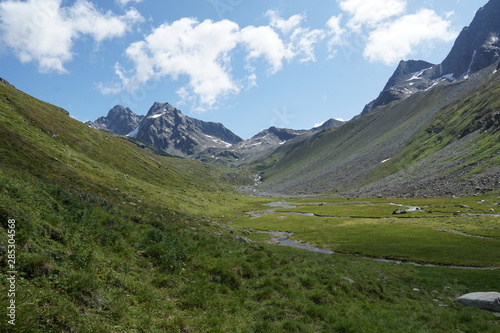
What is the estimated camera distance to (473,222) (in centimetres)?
6612

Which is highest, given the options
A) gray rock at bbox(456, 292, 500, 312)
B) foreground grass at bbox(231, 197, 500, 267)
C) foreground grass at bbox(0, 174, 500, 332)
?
foreground grass at bbox(0, 174, 500, 332)

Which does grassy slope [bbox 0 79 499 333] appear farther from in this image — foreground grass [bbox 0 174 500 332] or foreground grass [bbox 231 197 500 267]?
foreground grass [bbox 231 197 500 267]

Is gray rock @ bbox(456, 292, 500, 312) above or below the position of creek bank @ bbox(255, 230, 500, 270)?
above

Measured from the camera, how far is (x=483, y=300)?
76.2 feet

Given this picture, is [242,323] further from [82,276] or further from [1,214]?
[1,214]

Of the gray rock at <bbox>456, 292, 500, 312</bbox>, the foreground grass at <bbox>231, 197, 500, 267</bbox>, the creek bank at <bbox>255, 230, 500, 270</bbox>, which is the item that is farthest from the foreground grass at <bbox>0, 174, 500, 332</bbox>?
the foreground grass at <bbox>231, 197, 500, 267</bbox>

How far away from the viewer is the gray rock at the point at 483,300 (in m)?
22.4

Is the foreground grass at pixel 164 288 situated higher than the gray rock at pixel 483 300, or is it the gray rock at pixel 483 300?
the foreground grass at pixel 164 288

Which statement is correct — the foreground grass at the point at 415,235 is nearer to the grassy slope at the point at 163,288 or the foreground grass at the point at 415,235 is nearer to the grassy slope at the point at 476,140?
the grassy slope at the point at 163,288

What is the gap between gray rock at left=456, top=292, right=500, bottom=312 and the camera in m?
22.4

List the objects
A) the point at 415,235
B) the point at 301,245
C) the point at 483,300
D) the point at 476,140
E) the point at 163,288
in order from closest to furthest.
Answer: the point at 163,288, the point at 483,300, the point at 415,235, the point at 301,245, the point at 476,140

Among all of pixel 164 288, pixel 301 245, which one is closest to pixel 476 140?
pixel 301 245

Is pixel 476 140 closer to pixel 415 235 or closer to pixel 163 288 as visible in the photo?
pixel 415 235

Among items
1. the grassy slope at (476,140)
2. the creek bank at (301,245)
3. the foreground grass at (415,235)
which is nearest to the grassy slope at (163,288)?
the creek bank at (301,245)
